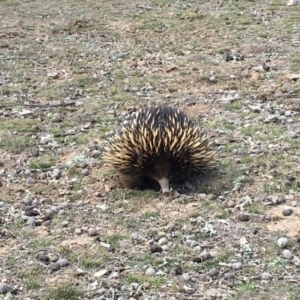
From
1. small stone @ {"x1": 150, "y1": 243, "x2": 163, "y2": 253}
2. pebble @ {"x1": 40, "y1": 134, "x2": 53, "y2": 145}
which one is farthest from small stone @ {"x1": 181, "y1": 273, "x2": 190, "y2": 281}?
pebble @ {"x1": 40, "y1": 134, "x2": 53, "y2": 145}

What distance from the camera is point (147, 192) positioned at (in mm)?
5664

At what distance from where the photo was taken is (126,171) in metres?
5.81

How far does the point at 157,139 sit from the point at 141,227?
97cm

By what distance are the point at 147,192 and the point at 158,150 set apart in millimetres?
369

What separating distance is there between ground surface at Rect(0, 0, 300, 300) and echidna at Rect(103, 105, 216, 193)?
0.16 m

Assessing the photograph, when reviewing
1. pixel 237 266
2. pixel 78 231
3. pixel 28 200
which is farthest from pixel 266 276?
pixel 28 200

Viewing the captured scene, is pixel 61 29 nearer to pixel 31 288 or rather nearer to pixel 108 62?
pixel 108 62

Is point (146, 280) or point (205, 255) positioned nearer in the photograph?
point (146, 280)

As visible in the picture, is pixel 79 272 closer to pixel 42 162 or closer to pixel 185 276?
pixel 185 276

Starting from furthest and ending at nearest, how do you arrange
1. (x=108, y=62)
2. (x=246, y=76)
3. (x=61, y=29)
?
1. (x=61, y=29)
2. (x=108, y=62)
3. (x=246, y=76)

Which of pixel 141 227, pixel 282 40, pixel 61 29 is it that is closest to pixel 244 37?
pixel 282 40

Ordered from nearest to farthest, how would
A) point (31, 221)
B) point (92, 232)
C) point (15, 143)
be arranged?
1. point (92, 232)
2. point (31, 221)
3. point (15, 143)

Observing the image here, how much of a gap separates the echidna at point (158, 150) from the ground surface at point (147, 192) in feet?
0.54

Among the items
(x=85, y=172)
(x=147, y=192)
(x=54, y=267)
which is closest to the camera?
(x=54, y=267)
